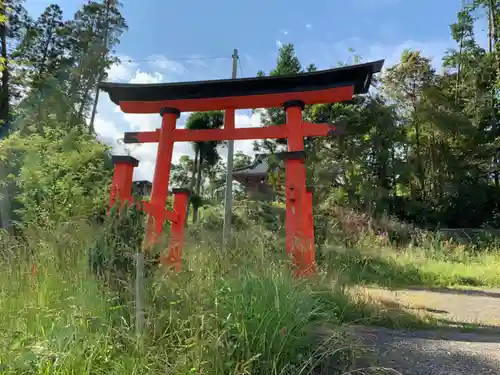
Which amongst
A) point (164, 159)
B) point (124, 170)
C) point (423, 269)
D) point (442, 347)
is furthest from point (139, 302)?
point (423, 269)

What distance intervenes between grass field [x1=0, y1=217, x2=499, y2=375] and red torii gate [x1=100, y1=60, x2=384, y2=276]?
4.18 feet

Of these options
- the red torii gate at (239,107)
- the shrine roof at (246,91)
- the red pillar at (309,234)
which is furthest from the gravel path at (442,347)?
the shrine roof at (246,91)

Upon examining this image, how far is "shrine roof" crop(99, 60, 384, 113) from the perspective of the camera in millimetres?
3941

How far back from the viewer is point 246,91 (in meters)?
4.21

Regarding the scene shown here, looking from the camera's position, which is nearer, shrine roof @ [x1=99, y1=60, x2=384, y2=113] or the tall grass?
the tall grass

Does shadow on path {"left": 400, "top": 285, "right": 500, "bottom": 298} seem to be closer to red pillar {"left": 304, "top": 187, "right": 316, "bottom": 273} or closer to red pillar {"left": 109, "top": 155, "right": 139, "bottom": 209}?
red pillar {"left": 304, "top": 187, "right": 316, "bottom": 273}

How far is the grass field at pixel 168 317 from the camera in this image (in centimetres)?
153

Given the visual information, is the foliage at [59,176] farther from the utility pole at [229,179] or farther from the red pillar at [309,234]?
the utility pole at [229,179]

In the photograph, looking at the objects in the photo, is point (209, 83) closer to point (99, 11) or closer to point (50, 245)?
point (50, 245)

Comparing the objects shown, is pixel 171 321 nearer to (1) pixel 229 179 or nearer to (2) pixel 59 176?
(2) pixel 59 176

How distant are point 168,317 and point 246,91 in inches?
118

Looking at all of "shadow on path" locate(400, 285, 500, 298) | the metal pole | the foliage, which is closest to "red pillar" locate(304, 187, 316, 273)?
the metal pole

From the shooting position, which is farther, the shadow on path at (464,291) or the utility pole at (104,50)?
the utility pole at (104,50)

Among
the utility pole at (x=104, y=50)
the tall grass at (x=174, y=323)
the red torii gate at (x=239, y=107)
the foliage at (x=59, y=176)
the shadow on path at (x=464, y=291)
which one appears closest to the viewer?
the tall grass at (x=174, y=323)
